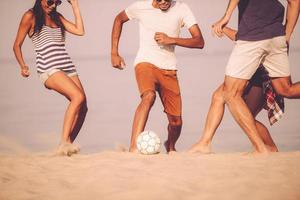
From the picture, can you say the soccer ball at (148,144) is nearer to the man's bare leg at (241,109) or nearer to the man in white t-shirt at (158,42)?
the man in white t-shirt at (158,42)

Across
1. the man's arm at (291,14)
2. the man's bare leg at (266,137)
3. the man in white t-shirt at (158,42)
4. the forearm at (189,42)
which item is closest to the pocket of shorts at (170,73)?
the man in white t-shirt at (158,42)

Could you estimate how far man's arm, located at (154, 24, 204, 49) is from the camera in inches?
270

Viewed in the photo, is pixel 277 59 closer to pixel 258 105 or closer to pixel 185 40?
pixel 258 105

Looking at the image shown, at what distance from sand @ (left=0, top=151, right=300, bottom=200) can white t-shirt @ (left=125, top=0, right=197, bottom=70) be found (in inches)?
67.2

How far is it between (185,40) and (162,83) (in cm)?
65

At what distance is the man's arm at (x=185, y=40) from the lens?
685 centimetres

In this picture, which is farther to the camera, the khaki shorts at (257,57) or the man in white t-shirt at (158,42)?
the man in white t-shirt at (158,42)

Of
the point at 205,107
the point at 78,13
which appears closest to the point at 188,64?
the point at 205,107

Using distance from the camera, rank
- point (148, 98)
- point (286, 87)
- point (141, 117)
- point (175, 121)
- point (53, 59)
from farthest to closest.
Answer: point (175, 121) < point (53, 59) < point (148, 98) < point (141, 117) < point (286, 87)

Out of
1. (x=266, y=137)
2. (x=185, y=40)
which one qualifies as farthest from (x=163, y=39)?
(x=266, y=137)

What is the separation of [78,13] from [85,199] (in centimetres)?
396

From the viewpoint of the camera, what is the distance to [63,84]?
698 centimetres

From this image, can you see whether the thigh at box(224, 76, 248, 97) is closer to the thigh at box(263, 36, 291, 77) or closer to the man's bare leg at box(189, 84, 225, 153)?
the man's bare leg at box(189, 84, 225, 153)

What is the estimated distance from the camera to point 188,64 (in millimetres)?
16656
